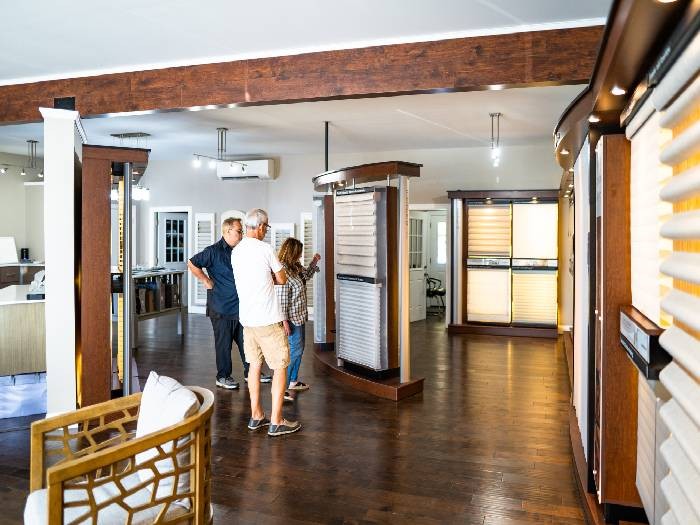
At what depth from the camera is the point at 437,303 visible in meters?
12.6

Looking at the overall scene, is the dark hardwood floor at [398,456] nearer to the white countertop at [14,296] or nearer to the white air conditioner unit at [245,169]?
the white countertop at [14,296]

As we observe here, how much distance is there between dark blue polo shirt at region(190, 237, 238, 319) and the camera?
5.73 metres

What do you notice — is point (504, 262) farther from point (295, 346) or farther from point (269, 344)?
point (269, 344)

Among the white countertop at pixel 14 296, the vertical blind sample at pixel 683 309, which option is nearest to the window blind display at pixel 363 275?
the white countertop at pixel 14 296

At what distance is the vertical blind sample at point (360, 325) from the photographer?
222 inches

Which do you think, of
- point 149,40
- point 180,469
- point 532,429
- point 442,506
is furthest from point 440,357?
point 180,469

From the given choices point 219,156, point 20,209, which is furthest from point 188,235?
point 20,209

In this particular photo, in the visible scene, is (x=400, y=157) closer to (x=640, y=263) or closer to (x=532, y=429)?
(x=532, y=429)

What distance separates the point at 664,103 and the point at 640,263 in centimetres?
103

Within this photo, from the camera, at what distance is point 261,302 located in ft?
13.7

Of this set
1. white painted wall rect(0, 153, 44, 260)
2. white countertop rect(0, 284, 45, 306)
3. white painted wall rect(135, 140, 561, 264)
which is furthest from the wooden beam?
white painted wall rect(0, 153, 44, 260)

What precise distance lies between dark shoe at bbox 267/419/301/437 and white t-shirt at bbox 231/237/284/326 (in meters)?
0.79

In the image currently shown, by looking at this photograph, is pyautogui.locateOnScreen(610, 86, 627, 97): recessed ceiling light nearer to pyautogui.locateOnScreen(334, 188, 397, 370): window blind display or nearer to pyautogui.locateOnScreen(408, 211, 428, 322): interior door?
pyautogui.locateOnScreen(334, 188, 397, 370): window blind display

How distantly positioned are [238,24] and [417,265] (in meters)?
7.08
